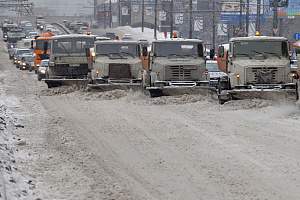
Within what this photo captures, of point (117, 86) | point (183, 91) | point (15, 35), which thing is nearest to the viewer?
point (183, 91)

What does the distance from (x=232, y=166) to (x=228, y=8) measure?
67.6m

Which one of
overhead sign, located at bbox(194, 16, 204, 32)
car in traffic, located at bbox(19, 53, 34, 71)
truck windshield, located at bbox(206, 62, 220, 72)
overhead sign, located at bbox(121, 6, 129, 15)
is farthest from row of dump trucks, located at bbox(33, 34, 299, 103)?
overhead sign, located at bbox(121, 6, 129, 15)

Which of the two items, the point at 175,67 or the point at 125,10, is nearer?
the point at 175,67

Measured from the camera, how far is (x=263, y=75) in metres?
21.8

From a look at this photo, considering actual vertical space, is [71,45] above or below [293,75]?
above

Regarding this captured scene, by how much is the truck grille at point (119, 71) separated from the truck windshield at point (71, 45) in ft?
13.1

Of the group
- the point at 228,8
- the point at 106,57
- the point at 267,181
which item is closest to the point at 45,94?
the point at 106,57

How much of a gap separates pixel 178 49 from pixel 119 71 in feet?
8.72

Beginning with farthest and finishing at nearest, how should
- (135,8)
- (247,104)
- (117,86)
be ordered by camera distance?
1. (135,8)
2. (117,86)
3. (247,104)

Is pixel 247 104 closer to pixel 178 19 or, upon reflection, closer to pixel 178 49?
pixel 178 49

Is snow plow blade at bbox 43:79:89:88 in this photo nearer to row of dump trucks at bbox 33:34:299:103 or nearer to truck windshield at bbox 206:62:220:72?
row of dump trucks at bbox 33:34:299:103

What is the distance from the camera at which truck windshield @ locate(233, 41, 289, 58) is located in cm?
2244

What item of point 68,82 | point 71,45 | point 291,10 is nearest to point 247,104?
point 68,82

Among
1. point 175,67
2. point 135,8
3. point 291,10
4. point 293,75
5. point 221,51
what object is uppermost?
point 135,8
